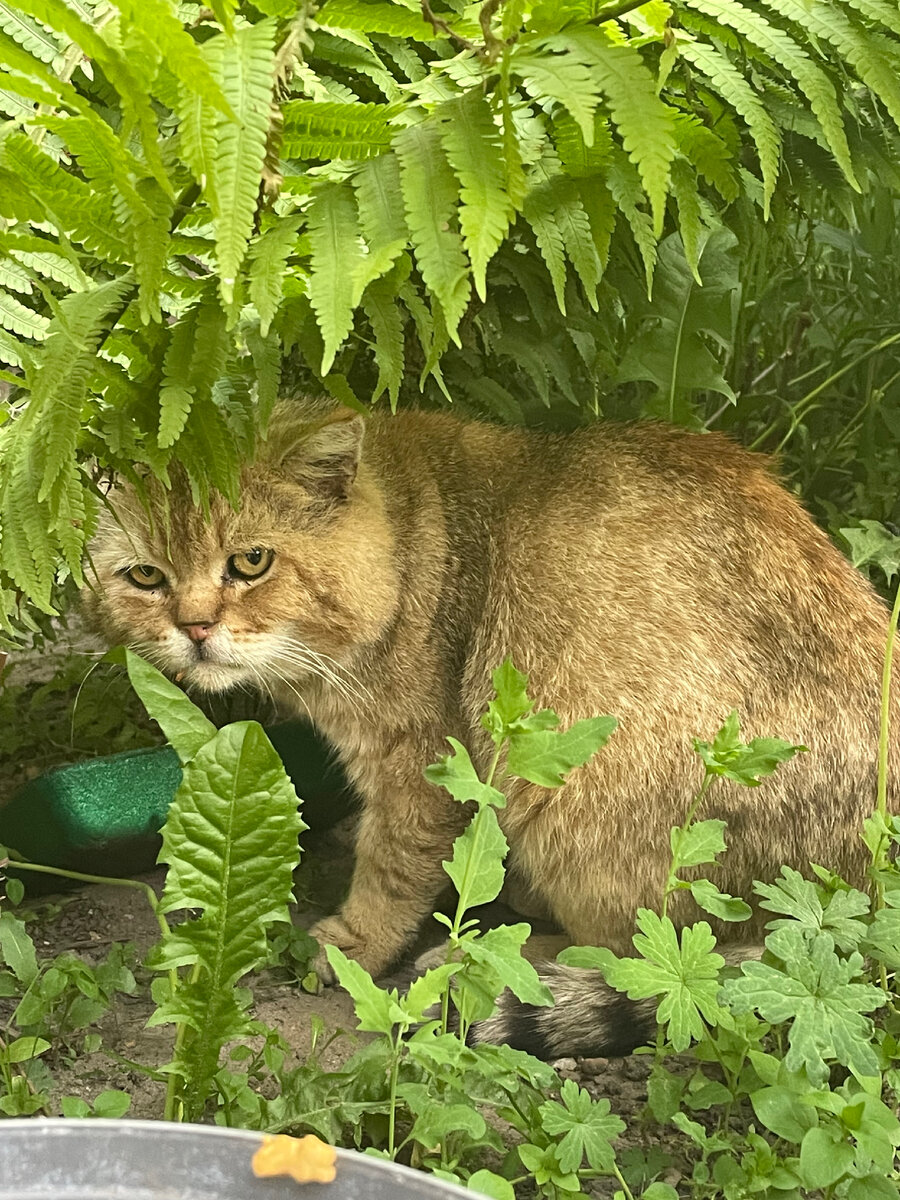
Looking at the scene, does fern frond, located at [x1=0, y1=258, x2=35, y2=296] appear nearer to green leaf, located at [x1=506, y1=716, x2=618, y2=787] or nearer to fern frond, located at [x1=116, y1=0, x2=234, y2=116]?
fern frond, located at [x1=116, y1=0, x2=234, y2=116]

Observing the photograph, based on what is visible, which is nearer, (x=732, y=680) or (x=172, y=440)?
(x=172, y=440)

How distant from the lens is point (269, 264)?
1567 mm

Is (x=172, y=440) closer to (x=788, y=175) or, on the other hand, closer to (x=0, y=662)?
(x=0, y=662)

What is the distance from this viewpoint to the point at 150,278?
1.49 m

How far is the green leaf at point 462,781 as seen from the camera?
1.52 metres

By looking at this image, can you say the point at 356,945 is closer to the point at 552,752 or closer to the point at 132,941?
the point at 132,941

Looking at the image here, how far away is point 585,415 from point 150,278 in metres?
1.55

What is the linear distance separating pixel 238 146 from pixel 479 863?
0.99m

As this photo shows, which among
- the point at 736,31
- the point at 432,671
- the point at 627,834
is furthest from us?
the point at 432,671

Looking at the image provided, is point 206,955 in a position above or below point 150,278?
below

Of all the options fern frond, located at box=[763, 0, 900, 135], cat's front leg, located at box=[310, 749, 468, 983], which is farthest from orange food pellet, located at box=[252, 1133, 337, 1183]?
fern frond, located at box=[763, 0, 900, 135]

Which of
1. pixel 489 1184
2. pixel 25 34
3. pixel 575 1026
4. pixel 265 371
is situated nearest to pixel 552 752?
pixel 489 1184

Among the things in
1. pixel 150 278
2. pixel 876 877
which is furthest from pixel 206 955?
pixel 876 877

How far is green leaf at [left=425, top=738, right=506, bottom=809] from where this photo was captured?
1523 millimetres
